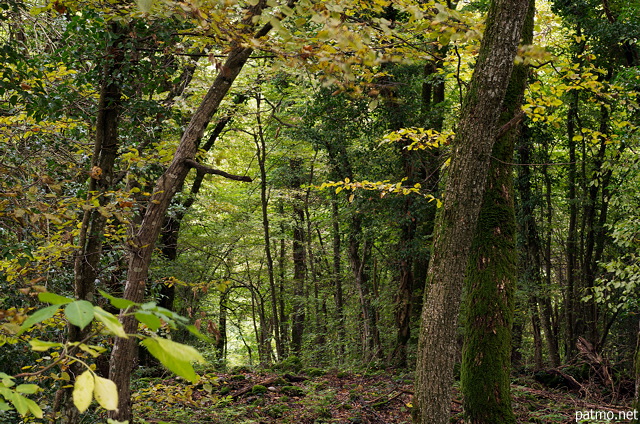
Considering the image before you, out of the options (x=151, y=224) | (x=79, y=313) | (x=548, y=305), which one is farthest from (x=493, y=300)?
(x=548, y=305)

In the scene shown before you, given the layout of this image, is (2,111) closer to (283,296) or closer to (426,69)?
(426,69)

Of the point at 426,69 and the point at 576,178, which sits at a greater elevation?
the point at 426,69

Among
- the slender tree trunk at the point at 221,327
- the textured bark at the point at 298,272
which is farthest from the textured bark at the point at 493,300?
the textured bark at the point at 298,272

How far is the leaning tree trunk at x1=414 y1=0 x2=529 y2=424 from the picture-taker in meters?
3.79

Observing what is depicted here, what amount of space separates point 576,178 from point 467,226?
9.68m

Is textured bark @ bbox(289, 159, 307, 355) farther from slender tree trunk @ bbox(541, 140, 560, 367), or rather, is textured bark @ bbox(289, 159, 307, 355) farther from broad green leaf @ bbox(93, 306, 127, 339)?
broad green leaf @ bbox(93, 306, 127, 339)

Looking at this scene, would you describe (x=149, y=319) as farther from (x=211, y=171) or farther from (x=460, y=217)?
(x=460, y=217)

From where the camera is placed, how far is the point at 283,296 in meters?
16.6

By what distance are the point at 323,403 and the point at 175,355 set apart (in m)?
7.12

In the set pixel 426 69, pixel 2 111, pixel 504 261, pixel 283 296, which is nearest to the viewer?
pixel 2 111

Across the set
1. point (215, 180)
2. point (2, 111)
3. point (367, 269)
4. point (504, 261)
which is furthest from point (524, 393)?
point (215, 180)

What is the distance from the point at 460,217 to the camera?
152 inches

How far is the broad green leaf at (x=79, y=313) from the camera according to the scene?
88 cm

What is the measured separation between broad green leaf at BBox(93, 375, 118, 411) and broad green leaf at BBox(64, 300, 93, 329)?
16cm
